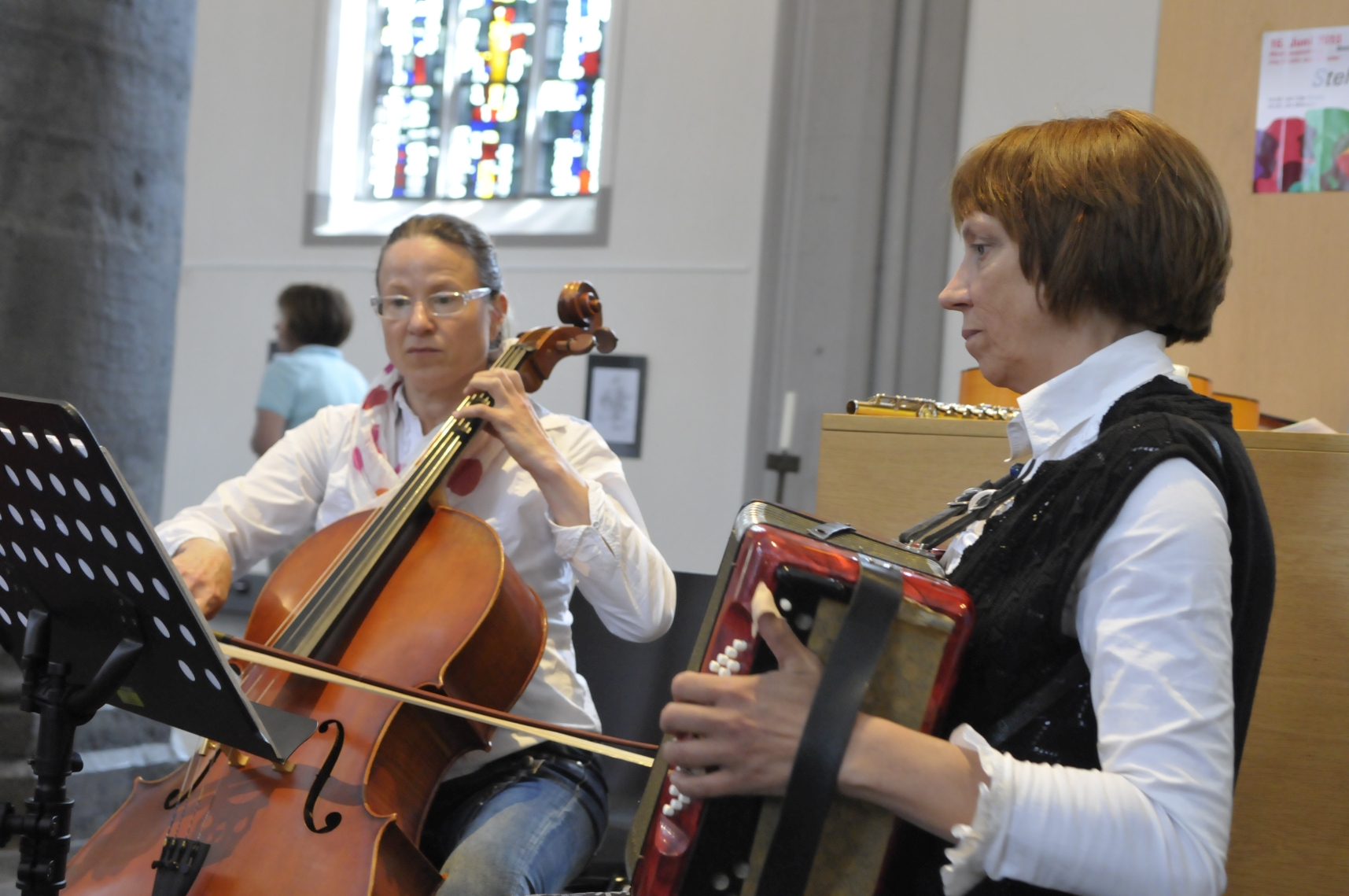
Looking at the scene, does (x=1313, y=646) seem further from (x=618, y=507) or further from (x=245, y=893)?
(x=245, y=893)

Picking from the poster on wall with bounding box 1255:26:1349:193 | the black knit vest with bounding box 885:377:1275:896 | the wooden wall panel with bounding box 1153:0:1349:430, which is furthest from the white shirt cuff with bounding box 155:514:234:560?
the poster on wall with bounding box 1255:26:1349:193

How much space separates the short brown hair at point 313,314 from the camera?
4.63m

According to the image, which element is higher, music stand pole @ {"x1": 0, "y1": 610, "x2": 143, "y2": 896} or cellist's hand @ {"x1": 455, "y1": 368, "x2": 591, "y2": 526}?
cellist's hand @ {"x1": 455, "y1": 368, "x2": 591, "y2": 526}

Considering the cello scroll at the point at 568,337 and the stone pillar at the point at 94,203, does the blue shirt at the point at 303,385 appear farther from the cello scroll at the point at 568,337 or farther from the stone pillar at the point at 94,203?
the cello scroll at the point at 568,337

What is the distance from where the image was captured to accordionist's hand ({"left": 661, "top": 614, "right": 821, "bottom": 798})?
3.07ft

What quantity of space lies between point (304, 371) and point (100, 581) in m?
3.60

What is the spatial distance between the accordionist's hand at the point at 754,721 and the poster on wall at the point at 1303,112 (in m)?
3.15

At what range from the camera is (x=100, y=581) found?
3.85 feet

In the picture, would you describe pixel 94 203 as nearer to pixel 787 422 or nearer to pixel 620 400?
pixel 787 422

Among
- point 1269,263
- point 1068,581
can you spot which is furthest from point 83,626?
point 1269,263

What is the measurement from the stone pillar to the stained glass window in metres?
3.44

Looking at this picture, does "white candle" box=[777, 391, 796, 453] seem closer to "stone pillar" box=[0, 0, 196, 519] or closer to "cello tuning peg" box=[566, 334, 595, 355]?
"stone pillar" box=[0, 0, 196, 519]

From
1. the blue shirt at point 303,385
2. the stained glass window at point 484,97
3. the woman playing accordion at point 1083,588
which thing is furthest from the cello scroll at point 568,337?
the stained glass window at point 484,97

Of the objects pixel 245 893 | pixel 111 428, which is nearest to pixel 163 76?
pixel 111 428
